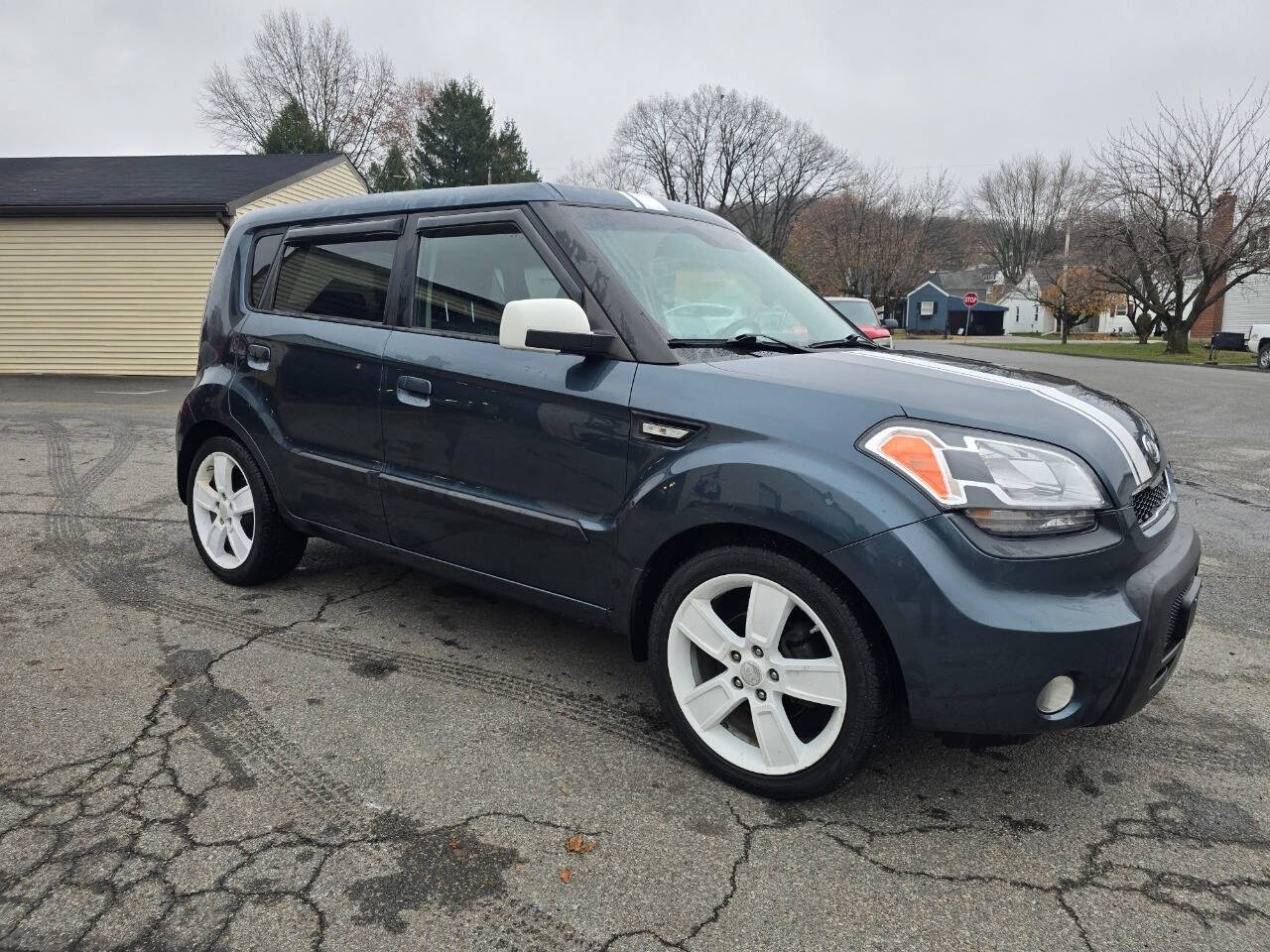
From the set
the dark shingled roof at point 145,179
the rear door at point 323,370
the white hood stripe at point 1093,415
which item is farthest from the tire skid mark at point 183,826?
the dark shingled roof at point 145,179

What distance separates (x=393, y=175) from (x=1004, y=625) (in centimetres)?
4676

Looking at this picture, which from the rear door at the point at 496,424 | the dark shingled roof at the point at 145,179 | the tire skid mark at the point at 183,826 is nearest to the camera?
the tire skid mark at the point at 183,826

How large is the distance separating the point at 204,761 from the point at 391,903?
3.22ft

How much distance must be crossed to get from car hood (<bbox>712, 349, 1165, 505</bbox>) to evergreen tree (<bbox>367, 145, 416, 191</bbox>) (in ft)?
143

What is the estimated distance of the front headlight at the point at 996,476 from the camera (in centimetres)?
221

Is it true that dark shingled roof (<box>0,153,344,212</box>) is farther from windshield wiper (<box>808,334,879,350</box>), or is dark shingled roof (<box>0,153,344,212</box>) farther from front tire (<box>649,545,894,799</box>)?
front tire (<box>649,545,894,799</box>)

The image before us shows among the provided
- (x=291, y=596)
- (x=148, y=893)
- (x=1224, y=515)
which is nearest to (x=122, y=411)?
(x=291, y=596)

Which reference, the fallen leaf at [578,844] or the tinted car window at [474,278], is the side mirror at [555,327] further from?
the fallen leaf at [578,844]

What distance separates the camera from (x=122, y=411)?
38.2ft

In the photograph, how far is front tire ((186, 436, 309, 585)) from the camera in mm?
4094

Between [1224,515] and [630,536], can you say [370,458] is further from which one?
[1224,515]

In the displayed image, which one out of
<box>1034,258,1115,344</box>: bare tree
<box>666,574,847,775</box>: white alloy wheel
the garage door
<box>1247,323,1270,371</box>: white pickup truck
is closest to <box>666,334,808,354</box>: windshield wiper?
<box>666,574,847,775</box>: white alloy wheel

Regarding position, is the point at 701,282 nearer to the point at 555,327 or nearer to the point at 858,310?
the point at 555,327

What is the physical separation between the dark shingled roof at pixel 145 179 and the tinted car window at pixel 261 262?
13603 mm
